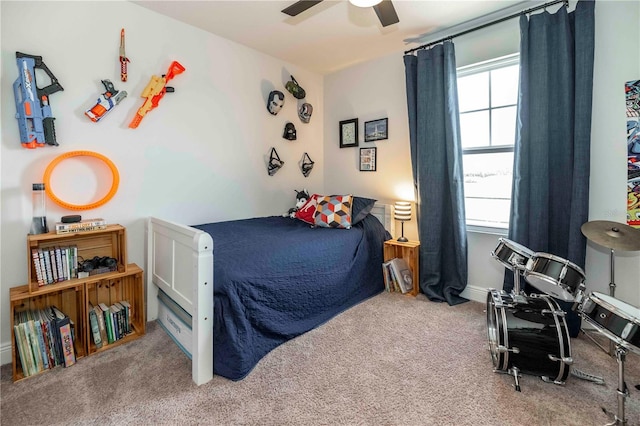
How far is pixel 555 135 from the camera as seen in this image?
2.16 meters

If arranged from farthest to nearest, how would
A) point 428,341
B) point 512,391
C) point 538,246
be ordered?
point 538,246 < point 428,341 < point 512,391

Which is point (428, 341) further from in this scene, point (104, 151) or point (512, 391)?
point (104, 151)

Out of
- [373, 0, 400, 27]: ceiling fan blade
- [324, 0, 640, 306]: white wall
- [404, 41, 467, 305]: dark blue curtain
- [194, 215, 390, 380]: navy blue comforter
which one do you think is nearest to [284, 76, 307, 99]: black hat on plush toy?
[324, 0, 640, 306]: white wall

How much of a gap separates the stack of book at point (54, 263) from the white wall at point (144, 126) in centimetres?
25

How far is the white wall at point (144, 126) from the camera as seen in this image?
73.7 inches

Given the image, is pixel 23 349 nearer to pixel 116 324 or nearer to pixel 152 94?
pixel 116 324

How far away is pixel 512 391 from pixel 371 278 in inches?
56.0

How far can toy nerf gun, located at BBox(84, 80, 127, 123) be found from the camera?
2.09m

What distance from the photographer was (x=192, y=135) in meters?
2.66

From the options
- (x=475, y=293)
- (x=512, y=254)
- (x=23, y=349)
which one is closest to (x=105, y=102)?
(x=23, y=349)

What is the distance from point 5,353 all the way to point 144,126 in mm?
1705

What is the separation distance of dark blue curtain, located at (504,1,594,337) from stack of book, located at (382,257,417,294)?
96 centimetres

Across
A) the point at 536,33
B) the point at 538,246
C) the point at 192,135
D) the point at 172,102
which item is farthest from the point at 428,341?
the point at 172,102

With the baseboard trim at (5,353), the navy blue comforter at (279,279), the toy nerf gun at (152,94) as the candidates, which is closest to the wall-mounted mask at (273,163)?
the navy blue comforter at (279,279)
